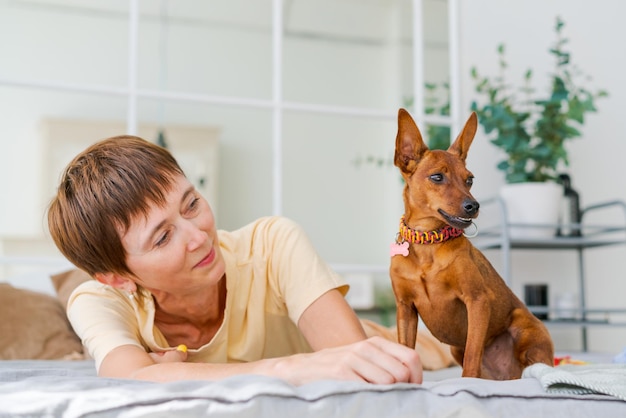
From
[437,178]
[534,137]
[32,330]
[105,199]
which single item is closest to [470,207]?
[437,178]

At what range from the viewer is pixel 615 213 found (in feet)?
10.7

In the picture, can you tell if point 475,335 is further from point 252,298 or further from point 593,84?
point 593,84

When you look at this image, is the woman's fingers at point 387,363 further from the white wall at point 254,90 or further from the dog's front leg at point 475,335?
the white wall at point 254,90

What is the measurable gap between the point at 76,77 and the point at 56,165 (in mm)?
335

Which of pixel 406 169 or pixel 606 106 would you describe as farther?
pixel 606 106

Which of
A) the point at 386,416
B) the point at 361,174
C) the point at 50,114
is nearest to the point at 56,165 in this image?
the point at 50,114

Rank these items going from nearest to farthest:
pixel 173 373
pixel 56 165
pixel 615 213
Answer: pixel 173 373 → pixel 56 165 → pixel 615 213

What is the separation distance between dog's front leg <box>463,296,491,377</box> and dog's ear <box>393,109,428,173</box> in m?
0.20

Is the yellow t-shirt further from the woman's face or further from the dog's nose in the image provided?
the dog's nose

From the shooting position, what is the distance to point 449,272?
2.85 ft

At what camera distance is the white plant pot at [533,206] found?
2717 millimetres

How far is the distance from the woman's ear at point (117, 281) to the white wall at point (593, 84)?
2.26 metres

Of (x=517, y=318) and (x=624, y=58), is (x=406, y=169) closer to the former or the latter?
(x=517, y=318)

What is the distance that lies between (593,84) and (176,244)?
113 inches
